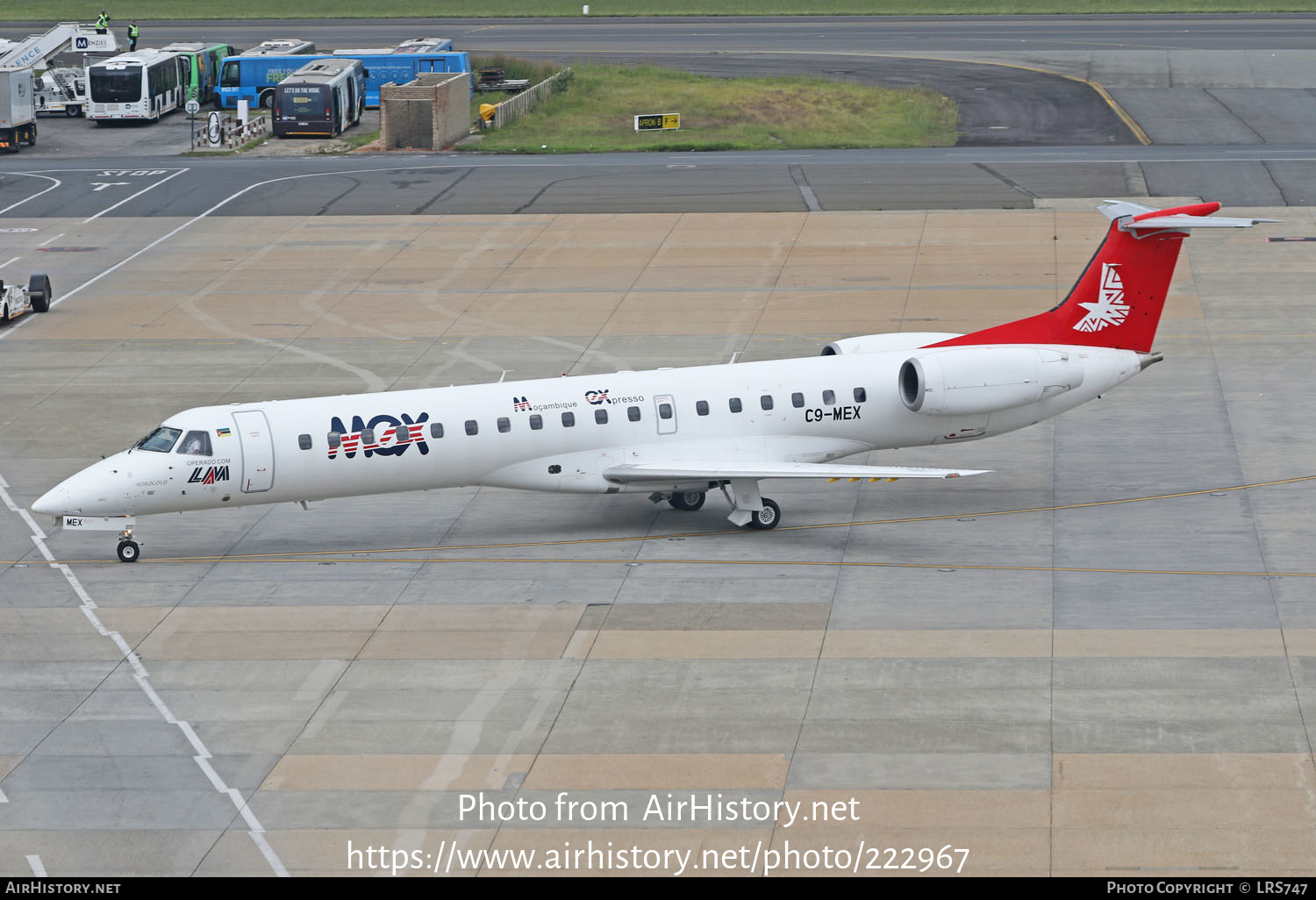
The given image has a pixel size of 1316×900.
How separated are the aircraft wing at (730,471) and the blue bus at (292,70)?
193ft

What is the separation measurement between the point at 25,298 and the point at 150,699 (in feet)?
95.0

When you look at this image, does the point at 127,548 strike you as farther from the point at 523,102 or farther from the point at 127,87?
the point at 127,87

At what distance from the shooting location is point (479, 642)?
26906 millimetres

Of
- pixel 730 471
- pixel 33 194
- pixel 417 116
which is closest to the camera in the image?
pixel 730 471

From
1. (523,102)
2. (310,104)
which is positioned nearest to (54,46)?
(310,104)

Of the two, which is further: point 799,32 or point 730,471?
point 799,32

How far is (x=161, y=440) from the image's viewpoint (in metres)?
30.7

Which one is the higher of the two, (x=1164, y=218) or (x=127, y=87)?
(x=1164, y=218)

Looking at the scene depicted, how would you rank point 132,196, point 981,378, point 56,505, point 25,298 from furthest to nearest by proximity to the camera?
point 132,196 < point 25,298 < point 981,378 < point 56,505

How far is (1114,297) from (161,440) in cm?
1848

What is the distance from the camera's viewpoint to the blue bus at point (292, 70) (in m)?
86.8

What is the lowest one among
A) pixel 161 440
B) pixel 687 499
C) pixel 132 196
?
pixel 132 196

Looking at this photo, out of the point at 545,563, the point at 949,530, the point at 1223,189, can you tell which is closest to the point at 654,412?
the point at 545,563

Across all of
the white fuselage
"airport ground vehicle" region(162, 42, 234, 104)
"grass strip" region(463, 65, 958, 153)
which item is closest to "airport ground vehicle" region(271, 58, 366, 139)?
"grass strip" region(463, 65, 958, 153)
